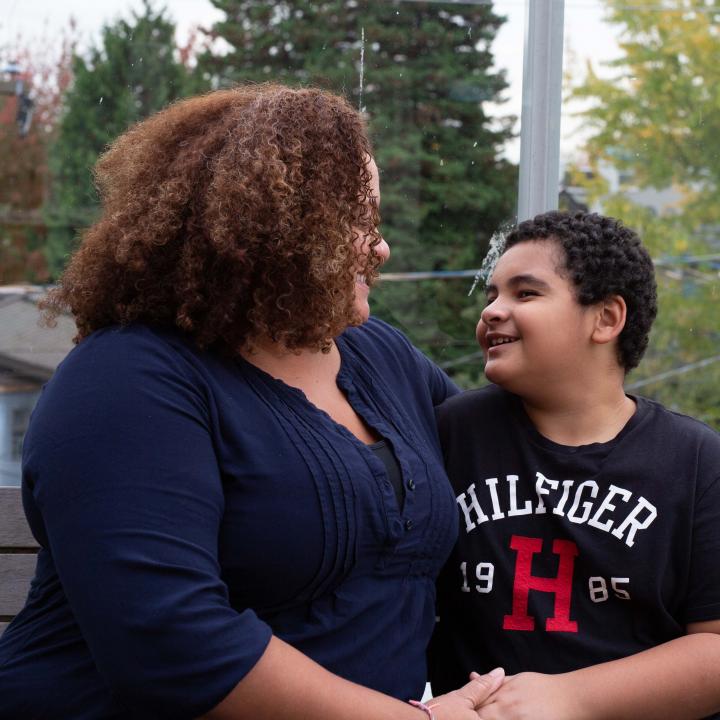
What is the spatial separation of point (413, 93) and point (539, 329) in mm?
1945

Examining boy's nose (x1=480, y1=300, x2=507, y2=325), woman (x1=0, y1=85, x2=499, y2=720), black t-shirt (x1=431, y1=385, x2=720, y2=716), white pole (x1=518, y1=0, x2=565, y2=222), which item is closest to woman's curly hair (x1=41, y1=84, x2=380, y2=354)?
woman (x1=0, y1=85, x2=499, y2=720)

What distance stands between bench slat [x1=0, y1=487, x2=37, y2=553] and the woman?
2.49 ft

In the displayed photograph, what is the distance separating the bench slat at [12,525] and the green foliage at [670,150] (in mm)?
2291

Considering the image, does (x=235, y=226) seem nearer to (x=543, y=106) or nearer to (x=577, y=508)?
(x=577, y=508)

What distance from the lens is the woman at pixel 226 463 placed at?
4.41ft

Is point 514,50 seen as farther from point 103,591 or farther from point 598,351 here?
point 103,591

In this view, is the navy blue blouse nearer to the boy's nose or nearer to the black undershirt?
the black undershirt

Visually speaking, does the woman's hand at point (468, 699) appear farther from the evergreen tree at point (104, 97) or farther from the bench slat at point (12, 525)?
the evergreen tree at point (104, 97)

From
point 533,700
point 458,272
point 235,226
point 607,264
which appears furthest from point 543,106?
point 533,700

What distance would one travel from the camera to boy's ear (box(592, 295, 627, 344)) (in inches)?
75.4

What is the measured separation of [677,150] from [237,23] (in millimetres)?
1601

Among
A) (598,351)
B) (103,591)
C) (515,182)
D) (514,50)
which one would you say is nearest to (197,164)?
(103,591)

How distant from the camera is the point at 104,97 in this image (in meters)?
3.73

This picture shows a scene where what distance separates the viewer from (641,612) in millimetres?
1809
